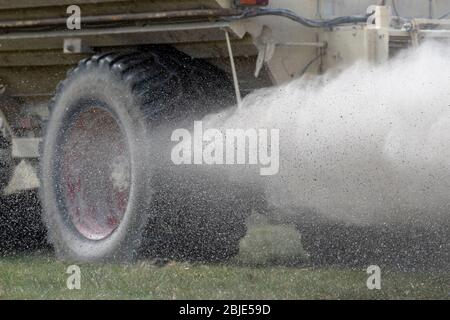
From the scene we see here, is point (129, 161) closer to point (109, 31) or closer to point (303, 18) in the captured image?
point (109, 31)

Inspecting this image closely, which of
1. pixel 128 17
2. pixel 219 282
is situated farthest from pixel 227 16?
pixel 219 282

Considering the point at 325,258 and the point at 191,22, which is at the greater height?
the point at 191,22

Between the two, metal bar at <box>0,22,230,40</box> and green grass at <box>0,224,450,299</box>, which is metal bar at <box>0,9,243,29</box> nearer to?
metal bar at <box>0,22,230,40</box>

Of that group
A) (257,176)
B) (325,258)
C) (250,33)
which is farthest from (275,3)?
(325,258)

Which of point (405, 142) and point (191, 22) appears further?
point (191, 22)

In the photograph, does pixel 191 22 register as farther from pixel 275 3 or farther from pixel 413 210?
pixel 413 210

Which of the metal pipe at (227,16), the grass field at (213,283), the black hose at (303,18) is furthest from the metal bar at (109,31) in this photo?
the grass field at (213,283)

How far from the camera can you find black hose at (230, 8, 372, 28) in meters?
7.03

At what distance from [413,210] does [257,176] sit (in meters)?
0.92

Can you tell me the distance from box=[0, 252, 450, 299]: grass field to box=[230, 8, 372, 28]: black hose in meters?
1.36

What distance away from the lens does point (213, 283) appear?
6.80 meters

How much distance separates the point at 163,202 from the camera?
7.42 m

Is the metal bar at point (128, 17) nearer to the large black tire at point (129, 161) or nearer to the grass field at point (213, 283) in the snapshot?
the large black tire at point (129, 161)

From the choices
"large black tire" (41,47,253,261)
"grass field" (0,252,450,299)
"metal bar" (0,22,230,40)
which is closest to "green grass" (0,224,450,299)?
"grass field" (0,252,450,299)
